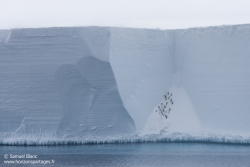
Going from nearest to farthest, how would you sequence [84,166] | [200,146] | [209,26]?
[84,166]
[200,146]
[209,26]

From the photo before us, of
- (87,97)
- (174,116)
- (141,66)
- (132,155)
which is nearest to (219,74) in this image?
(174,116)

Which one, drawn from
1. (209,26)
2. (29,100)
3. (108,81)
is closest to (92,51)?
(108,81)

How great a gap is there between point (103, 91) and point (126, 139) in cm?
135

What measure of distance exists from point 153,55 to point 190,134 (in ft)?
7.57

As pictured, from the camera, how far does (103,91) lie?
1559cm

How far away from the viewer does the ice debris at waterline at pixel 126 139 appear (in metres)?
15.4

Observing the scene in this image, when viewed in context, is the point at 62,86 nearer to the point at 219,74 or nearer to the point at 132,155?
the point at 132,155

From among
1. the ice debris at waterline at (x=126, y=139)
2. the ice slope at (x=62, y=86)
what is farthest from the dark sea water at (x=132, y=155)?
the ice slope at (x=62, y=86)

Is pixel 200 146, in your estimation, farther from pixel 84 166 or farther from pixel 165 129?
pixel 84 166

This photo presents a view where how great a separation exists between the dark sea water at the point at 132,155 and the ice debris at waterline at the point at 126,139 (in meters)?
0.26

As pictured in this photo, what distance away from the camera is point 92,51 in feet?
51.0

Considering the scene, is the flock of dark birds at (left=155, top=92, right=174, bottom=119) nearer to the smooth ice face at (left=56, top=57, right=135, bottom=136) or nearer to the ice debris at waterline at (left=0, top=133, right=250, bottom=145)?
the ice debris at waterline at (left=0, top=133, right=250, bottom=145)

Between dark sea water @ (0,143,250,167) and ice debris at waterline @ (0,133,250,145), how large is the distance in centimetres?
26

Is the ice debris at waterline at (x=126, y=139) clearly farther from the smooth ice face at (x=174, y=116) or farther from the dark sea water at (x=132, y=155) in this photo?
the dark sea water at (x=132, y=155)
